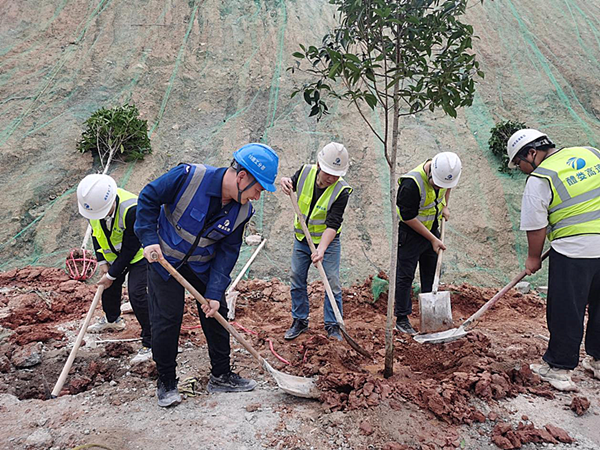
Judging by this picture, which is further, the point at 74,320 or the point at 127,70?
the point at 127,70

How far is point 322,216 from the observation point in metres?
3.78

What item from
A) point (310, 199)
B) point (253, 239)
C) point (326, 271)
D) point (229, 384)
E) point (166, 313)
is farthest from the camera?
point (253, 239)

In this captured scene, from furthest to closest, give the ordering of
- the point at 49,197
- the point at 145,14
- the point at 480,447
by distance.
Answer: the point at 145,14 < the point at 49,197 < the point at 480,447

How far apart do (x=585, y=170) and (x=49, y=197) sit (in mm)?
7606

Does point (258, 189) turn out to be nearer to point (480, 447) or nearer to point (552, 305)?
point (480, 447)

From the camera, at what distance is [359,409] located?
8.79 ft

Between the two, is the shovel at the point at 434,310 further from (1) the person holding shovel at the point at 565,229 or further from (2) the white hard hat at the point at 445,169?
(1) the person holding shovel at the point at 565,229

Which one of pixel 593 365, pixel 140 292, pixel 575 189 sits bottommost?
pixel 593 365

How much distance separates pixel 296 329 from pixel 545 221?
2277mm

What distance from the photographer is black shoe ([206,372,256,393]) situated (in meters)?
3.11

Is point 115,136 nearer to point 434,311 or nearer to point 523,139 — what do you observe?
point 434,311

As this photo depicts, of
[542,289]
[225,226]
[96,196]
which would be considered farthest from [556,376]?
[96,196]

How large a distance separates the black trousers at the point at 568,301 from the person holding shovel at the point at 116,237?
9.97ft

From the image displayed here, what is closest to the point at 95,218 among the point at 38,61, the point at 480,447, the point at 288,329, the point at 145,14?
the point at 288,329
